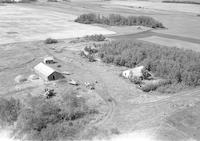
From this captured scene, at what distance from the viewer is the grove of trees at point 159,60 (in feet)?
44.6

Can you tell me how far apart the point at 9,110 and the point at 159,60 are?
9.40 m

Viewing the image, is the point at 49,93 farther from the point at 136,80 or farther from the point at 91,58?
the point at 91,58

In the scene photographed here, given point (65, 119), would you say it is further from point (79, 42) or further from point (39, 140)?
point (79, 42)

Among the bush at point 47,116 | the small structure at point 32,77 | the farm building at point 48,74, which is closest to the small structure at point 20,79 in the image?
the small structure at point 32,77

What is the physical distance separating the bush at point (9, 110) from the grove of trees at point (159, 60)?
7.80 m

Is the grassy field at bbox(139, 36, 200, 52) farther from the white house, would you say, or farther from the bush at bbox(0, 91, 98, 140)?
the bush at bbox(0, 91, 98, 140)

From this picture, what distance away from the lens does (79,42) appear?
74.1 ft

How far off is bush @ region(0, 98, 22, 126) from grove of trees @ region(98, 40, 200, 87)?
25.6 feet

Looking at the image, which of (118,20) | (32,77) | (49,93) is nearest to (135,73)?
(49,93)

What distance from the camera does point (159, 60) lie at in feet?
51.4

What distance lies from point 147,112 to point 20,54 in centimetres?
1098

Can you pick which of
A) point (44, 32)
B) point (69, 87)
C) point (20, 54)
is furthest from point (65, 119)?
point (44, 32)

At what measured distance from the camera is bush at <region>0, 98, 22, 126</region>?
30.7ft

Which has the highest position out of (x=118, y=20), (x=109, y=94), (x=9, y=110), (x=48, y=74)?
(x=118, y=20)
